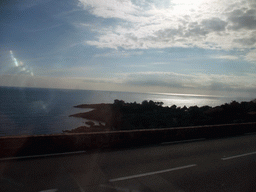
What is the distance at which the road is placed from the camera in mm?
5027

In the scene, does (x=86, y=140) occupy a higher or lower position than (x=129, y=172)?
higher

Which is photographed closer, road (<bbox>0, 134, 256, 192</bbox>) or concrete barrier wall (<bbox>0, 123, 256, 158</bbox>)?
road (<bbox>0, 134, 256, 192</bbox>)

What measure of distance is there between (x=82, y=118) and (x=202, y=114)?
160 ft

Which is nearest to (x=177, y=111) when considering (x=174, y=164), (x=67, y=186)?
(x=174, y=164)

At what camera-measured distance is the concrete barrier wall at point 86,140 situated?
7.39m

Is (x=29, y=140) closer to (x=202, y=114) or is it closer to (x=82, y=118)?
(x=202, y=114)

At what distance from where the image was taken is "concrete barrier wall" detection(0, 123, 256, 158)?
7.39 m

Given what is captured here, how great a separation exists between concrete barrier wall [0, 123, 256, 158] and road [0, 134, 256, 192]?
2.36 feet

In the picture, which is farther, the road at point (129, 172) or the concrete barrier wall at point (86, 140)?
the concrete barrier wall at point (86, 140)

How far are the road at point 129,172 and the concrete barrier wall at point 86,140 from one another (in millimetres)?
719

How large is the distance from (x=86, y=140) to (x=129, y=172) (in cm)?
330

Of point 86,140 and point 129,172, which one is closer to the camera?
point 129,172

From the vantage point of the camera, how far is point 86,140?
8.87 metres

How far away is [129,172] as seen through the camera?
6.12 metres
